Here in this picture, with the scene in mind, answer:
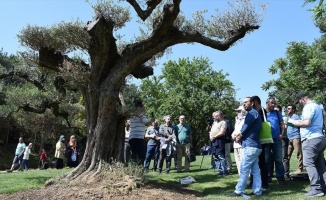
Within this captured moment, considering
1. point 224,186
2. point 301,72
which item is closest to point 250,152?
point 224,186

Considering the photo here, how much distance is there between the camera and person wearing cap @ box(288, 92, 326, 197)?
681 centimetres

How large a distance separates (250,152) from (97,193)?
3.30m

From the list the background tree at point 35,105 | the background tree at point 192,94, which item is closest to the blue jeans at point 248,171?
the background tree at point 35,105

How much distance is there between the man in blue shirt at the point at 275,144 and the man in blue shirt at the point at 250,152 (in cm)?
122

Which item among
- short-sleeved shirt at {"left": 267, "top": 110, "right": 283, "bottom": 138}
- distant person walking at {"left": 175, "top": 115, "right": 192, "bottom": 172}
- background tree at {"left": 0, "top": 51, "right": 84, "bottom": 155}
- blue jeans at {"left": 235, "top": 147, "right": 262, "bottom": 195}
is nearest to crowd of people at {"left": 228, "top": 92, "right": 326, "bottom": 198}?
blue jeans at {"left": 235, "top": 147, "right": 262, "bottom": 195}

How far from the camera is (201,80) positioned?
146ft

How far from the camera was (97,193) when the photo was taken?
7199 mm

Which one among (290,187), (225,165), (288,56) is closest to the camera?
(290,187)

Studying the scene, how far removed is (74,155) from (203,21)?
923 centimetres

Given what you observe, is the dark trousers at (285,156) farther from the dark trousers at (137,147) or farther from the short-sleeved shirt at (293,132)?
the dark trousers at (137,147)

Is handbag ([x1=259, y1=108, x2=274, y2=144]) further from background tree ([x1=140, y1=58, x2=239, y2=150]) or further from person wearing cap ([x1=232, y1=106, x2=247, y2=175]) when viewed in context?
background tree ([x1=140, y1=58, x2=239, y2=150])

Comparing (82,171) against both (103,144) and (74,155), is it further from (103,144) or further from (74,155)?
(74,155)

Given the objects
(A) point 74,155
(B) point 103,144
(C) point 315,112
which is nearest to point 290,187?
(C) point 315,112

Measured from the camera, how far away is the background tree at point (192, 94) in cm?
4147
